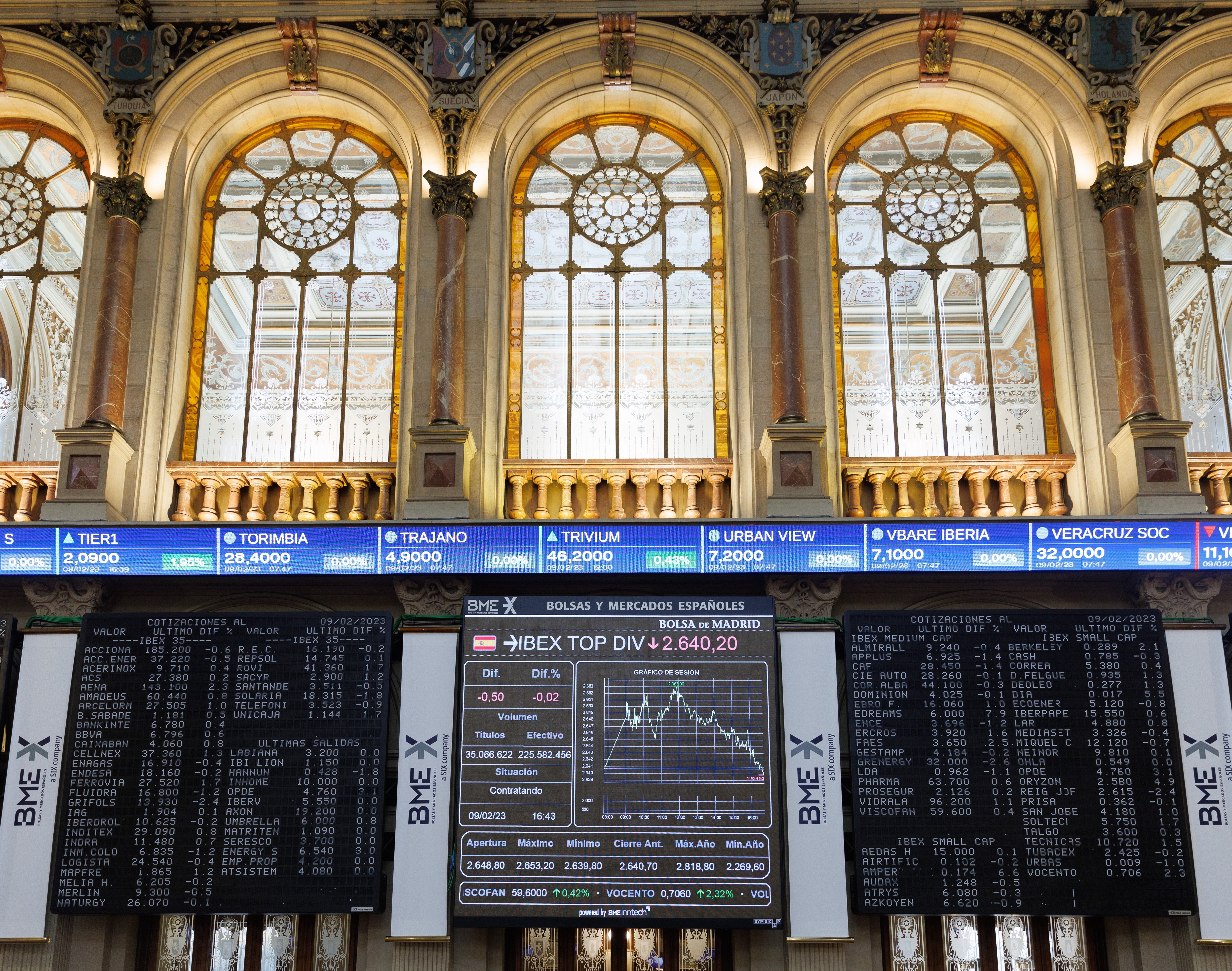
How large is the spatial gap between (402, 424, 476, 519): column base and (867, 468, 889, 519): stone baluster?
5.24 m

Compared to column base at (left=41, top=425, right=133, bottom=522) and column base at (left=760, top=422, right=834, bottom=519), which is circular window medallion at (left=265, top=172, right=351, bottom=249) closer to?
column base at (left=41, top=425, right=133, bottom=522)

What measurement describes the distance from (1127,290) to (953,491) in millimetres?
3459

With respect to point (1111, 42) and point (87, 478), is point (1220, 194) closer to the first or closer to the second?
point (1111, 42)

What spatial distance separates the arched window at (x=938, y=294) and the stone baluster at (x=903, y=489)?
0.53 meters

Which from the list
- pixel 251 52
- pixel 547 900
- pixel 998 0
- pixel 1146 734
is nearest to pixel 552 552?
pixel 547 900

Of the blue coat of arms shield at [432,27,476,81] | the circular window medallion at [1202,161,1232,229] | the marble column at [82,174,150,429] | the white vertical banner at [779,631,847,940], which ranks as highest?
the blue coat of arms shield at [432,27,476,81]

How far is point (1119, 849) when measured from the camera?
13.4 meters

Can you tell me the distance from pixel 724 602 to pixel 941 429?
445 cm

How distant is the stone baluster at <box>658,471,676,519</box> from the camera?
16.1 m

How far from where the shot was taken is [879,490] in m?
16.1

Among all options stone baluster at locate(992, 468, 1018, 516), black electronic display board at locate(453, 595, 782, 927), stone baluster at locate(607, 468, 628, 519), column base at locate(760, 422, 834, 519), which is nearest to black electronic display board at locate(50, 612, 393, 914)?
black electronic display board at locate(453, 595, 782, 927)

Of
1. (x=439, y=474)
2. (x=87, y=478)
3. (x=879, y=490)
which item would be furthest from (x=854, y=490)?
(x=87, y=478)

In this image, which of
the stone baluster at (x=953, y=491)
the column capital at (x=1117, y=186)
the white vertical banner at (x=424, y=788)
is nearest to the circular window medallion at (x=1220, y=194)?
the column capital at (x=1117, y=186)

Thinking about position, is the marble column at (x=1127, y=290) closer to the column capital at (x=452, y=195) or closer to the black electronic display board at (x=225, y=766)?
the column capital at (x=452, y=195)
